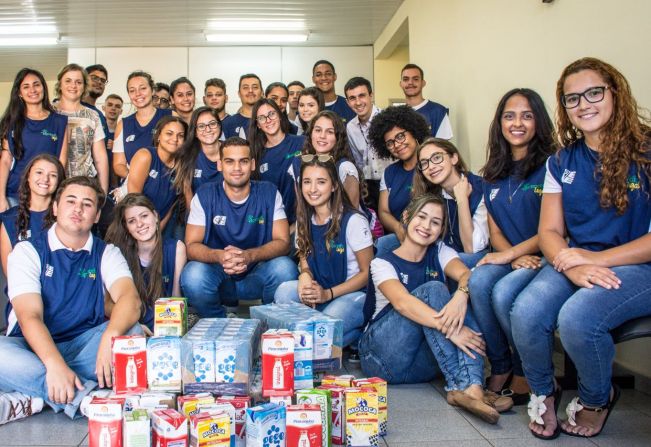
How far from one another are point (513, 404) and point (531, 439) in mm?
362

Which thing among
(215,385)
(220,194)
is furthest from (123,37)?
(215,385)

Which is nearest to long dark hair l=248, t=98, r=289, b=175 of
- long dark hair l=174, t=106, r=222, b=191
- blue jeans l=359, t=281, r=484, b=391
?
long dark hair l=174, t=106, r=222, b=191

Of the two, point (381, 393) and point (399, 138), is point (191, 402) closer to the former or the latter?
point (381, 393)

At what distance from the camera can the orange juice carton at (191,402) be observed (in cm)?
212

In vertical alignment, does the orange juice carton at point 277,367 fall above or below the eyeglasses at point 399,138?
below

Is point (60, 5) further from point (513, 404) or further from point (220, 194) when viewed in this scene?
point (513, 404)

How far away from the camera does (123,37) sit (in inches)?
360

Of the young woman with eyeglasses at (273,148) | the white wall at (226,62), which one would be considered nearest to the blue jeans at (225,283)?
the young woman with eyeglasses at (273,148)

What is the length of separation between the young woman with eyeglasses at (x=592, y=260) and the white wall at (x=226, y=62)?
756 cm

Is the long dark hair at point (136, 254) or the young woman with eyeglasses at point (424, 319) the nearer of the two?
the young woman with eyeglasses at point (424, 319)

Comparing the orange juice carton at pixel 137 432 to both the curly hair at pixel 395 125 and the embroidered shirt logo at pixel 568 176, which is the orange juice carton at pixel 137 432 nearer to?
the embroidered shirt logo at pixel 568 176

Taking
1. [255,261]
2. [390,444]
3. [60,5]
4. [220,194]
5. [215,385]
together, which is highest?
[60,5]

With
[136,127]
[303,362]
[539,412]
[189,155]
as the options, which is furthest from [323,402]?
[136,127]

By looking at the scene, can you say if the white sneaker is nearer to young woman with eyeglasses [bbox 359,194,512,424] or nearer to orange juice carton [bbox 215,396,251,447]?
orange juice carton [bbox 215,396,251,447]
